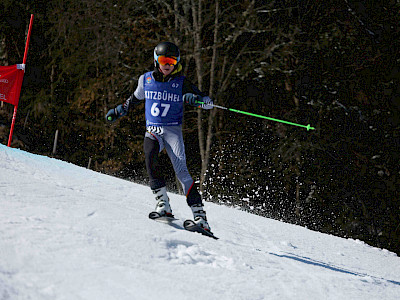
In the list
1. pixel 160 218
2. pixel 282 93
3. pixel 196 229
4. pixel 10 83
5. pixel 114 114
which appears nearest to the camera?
pixel 196 229

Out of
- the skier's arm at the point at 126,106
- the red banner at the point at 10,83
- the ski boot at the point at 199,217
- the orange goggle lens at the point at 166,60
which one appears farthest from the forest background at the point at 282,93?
the orange goggle lens at the point at 166,60

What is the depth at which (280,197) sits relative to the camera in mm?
14227

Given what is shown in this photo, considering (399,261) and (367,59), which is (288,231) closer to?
(399,261)

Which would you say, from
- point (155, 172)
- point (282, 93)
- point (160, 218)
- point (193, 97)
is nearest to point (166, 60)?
point (193, 97)

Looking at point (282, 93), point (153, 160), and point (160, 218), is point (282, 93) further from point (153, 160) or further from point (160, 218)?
point (160, 218)

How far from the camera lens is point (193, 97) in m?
4.86

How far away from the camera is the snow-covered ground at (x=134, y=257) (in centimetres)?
296

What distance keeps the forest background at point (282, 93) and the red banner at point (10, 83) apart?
5.25 metres

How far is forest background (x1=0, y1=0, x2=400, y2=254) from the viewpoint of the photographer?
12.8 m

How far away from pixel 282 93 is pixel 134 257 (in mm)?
11307

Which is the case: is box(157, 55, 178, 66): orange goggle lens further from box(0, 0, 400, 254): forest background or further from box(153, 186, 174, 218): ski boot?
box(0, 0, 400, 254): forest background

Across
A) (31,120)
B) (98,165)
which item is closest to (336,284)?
(98,165)

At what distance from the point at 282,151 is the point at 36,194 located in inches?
372

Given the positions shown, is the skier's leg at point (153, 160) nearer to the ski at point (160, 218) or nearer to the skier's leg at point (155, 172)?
the skier's leg at point (155, 172)
